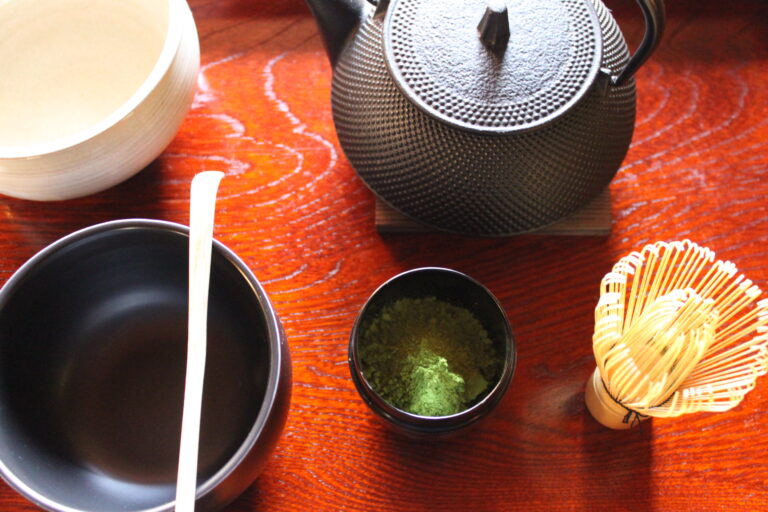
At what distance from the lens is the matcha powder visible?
57 cm

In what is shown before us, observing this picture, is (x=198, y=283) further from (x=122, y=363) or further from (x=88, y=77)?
(x=88, y=77)

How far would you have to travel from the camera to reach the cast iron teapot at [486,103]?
0.55 m

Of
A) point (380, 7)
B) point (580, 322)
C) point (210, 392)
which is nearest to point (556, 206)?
point (580, 322)

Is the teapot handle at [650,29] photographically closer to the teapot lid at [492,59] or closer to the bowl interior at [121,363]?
the teapot lid at [492,59]

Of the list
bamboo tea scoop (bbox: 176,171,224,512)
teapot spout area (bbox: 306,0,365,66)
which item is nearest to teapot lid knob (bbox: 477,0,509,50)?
teapot spout area (bbox: 306,0,365,66)

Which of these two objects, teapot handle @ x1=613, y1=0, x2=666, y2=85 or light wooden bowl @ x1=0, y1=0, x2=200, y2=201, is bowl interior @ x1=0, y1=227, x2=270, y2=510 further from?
teapot handle @ x1=613, y1=0, x2=666, y2=85

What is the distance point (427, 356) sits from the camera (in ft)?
1.93

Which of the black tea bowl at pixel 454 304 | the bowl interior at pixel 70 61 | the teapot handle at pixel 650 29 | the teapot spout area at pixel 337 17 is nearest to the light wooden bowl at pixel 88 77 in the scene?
the bowl interior at pixel 70 61

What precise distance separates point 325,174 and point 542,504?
36 centimetres

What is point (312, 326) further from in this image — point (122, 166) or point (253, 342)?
point (122, 166)

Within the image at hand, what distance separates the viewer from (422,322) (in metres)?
0.61

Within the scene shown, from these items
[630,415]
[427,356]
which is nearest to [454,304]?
[427,356]

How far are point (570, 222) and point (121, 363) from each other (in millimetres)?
420

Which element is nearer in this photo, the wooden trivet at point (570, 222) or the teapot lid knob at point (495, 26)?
the teapot lid knob at point (495, 26)
